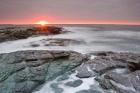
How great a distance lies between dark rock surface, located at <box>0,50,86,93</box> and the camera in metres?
5.77

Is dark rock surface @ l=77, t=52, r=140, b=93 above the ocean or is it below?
above

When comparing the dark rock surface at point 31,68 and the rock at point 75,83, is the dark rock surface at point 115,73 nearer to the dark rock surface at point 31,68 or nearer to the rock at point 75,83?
the rock at point 75,83

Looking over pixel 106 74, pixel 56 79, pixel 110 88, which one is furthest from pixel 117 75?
pixel 56 79

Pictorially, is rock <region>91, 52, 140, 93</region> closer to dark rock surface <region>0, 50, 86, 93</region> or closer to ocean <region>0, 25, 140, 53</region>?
dark rock surface <region>0, 50, 86, 93</region>

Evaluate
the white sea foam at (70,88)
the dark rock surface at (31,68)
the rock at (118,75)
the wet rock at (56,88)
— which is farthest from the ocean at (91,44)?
the wet rock at (56,88)

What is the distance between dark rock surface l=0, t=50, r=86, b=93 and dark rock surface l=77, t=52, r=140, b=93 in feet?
2.82

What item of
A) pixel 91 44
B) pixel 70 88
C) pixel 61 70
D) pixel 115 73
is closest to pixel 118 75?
pixel 115 73

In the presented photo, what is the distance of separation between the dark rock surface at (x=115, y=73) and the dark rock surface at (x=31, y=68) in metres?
0.86

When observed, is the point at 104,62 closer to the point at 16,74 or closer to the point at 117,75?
the point at 117,75

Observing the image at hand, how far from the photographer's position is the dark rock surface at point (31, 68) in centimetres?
577

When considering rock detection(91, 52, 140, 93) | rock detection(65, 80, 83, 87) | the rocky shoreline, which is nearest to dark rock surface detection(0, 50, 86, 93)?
the rocky shoreline

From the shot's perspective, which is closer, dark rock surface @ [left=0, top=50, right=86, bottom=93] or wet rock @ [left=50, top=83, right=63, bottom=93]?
wet rock @ [left=50, top=83, right=63, bottom=93]

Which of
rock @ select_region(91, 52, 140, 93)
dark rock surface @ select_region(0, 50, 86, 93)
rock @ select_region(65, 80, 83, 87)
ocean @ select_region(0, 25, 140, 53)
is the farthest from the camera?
ocean @ select_region(0, 25, 140, 53)

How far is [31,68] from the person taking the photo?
22.8 ft
